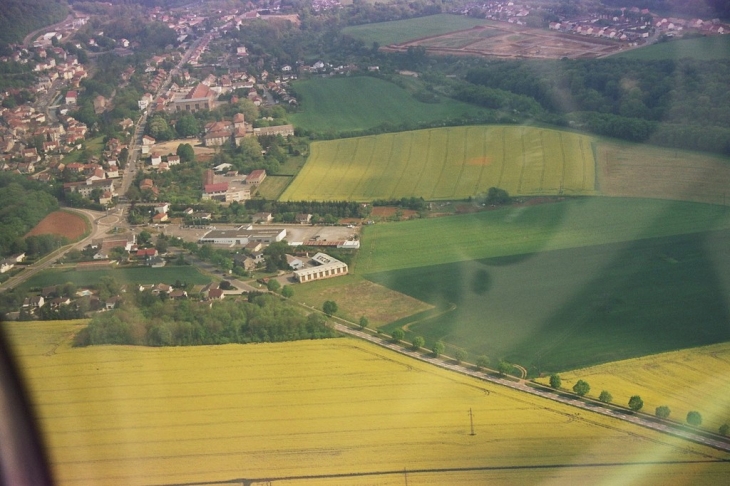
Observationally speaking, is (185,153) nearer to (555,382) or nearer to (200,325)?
(200,325)

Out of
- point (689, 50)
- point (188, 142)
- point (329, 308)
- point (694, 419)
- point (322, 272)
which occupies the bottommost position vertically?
point (188, 142)

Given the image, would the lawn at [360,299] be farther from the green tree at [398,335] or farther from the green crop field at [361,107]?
the green crop field at [361,107]

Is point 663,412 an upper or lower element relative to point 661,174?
upper

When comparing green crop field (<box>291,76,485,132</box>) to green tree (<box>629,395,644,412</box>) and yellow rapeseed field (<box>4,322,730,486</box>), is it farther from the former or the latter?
green tree (<box>629,395,644,412</box>)

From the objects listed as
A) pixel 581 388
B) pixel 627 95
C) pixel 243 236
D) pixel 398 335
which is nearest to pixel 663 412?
pixel 581 388

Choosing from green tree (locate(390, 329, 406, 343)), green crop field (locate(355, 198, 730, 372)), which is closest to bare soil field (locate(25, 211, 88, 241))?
green crop field (locate(355, 198, 730, 372))

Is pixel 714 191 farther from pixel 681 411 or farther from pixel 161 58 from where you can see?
pixel 161 58

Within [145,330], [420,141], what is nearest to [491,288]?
[145,330]
